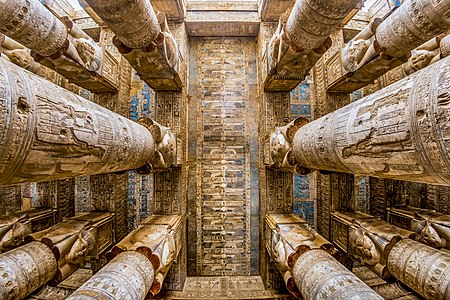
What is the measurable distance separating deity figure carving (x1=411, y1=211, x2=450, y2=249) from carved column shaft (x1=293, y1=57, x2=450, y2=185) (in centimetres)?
343

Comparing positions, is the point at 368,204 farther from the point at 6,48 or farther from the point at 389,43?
the point at 6,48

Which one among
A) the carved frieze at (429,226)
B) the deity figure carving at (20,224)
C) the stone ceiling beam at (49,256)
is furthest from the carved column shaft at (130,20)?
the carved frieze at (429,226)

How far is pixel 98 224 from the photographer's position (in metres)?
6.45

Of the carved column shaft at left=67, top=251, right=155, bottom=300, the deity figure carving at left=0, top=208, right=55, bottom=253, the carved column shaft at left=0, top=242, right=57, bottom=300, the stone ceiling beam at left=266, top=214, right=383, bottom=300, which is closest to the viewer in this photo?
the carved column shaft at left=67, top=251, right=155, bottom=300

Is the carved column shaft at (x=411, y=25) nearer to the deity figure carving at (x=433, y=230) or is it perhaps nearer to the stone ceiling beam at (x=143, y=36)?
the deity figure carving at (x=433, y=230)

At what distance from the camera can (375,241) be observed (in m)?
5.07

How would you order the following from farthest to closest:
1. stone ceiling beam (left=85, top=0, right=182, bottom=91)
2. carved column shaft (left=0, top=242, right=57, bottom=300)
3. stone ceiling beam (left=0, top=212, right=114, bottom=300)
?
stone ceiling beam (left=0, top=212, right=114, bottom=300) → carved column shaft (left=0, top=242, right=57, bottom=300) → stone ceiling beam (left=85, top=0, right=182, bottom=91)

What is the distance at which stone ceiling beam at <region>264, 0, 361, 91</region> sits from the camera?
12.3ft

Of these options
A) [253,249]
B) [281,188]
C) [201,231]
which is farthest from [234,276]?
[281,188]

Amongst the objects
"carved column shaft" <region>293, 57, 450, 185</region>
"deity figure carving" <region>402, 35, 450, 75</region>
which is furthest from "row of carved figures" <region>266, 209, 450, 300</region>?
A: "deity figure carving" <region>402, 35, 450, 75</region>

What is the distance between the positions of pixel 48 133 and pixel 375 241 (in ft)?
19.5

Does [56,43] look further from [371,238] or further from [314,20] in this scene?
[371,238]

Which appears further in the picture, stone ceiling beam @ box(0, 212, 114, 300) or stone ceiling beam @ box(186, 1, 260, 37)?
stone ceiling beam @ box(186, 1, 260, 37)

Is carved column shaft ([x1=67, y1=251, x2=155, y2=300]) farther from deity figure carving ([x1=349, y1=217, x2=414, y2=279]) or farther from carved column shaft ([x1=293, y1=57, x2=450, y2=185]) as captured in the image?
deity figure carving ([x1=349, y1=217, x2=414, y2=279])
